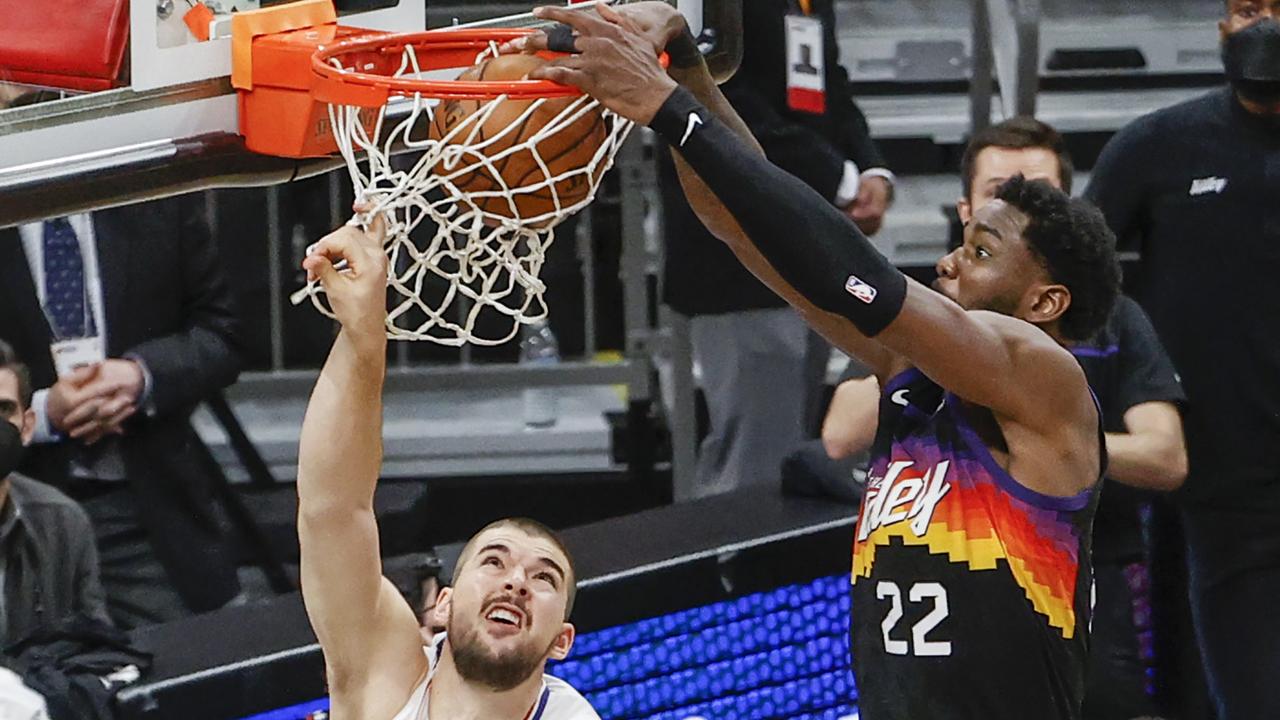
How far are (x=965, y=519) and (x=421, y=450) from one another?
366 cm

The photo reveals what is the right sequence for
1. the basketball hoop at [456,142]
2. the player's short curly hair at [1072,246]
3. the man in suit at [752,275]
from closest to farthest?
the basketball hoop at [456,142] → the player's short curly hair at [1072,246] → the man in suit at [752,275]

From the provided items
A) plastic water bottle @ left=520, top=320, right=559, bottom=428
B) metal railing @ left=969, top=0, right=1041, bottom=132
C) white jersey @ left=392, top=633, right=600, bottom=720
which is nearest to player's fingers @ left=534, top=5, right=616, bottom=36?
white jersey @ left=392, top=633, right=600, bottom=720

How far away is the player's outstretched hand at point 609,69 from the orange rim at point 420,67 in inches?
1.5

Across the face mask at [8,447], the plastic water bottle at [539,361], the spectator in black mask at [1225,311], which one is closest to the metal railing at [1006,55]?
the spectator in black mask at [1225,311]

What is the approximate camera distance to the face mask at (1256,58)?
4.95 meters

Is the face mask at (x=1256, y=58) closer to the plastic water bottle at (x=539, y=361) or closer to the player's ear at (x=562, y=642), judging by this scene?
the player's ear at (x=562, y=642)

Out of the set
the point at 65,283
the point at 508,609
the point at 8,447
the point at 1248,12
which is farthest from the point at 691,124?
the point at 1248,12

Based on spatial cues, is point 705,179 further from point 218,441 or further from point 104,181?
point 218,441

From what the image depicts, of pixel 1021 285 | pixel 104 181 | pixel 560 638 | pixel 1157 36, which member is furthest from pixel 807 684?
pixel 1157 36

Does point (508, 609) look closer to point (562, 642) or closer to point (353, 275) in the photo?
point (562, 642)

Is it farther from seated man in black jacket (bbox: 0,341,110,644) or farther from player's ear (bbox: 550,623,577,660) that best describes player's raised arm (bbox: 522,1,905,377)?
seated man in black jacket (bbox: 0,341,110,644)

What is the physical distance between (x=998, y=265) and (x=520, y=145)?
1017 mm

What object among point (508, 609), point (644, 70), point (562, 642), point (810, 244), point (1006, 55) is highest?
point (644, 70)

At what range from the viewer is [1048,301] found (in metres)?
3.72
